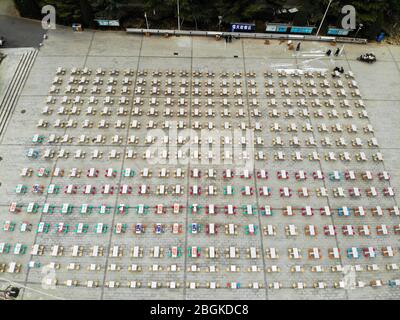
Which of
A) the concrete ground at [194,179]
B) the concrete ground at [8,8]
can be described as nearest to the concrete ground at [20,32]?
the concrete ground at [8,8]

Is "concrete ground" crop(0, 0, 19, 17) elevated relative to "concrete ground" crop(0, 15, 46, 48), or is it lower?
elevated

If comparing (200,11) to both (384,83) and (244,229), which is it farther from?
(244,229)

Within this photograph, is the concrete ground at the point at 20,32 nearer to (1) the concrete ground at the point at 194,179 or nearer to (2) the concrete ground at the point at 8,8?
(2) the concrete ground at the point at 8,8

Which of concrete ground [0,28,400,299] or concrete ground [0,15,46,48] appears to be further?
concrete ground [0,15,46,48]

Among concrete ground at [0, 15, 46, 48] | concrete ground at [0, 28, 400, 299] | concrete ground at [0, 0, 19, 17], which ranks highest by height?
concrete ground at [0, 0, 19, 17]

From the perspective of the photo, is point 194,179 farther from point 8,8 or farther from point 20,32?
point 8,8

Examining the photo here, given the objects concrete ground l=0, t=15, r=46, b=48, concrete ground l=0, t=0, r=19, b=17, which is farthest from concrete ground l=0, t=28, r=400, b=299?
concrete ground l=0, t=0, r=19, b=17

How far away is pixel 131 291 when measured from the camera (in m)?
23.0

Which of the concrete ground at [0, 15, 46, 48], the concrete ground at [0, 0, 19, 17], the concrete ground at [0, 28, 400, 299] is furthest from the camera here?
the concrete ground at [0, 0, 19, 17]

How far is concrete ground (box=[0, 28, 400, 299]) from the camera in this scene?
23.6 meters

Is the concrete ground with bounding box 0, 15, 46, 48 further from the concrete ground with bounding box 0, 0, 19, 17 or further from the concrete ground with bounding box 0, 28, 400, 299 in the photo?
the concrete ground with bounding box 0, 28, 400, 299

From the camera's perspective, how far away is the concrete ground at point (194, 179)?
23.6 metres

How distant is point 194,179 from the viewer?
27953 mm

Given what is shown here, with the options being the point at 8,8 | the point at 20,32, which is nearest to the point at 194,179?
the point at 20,32
